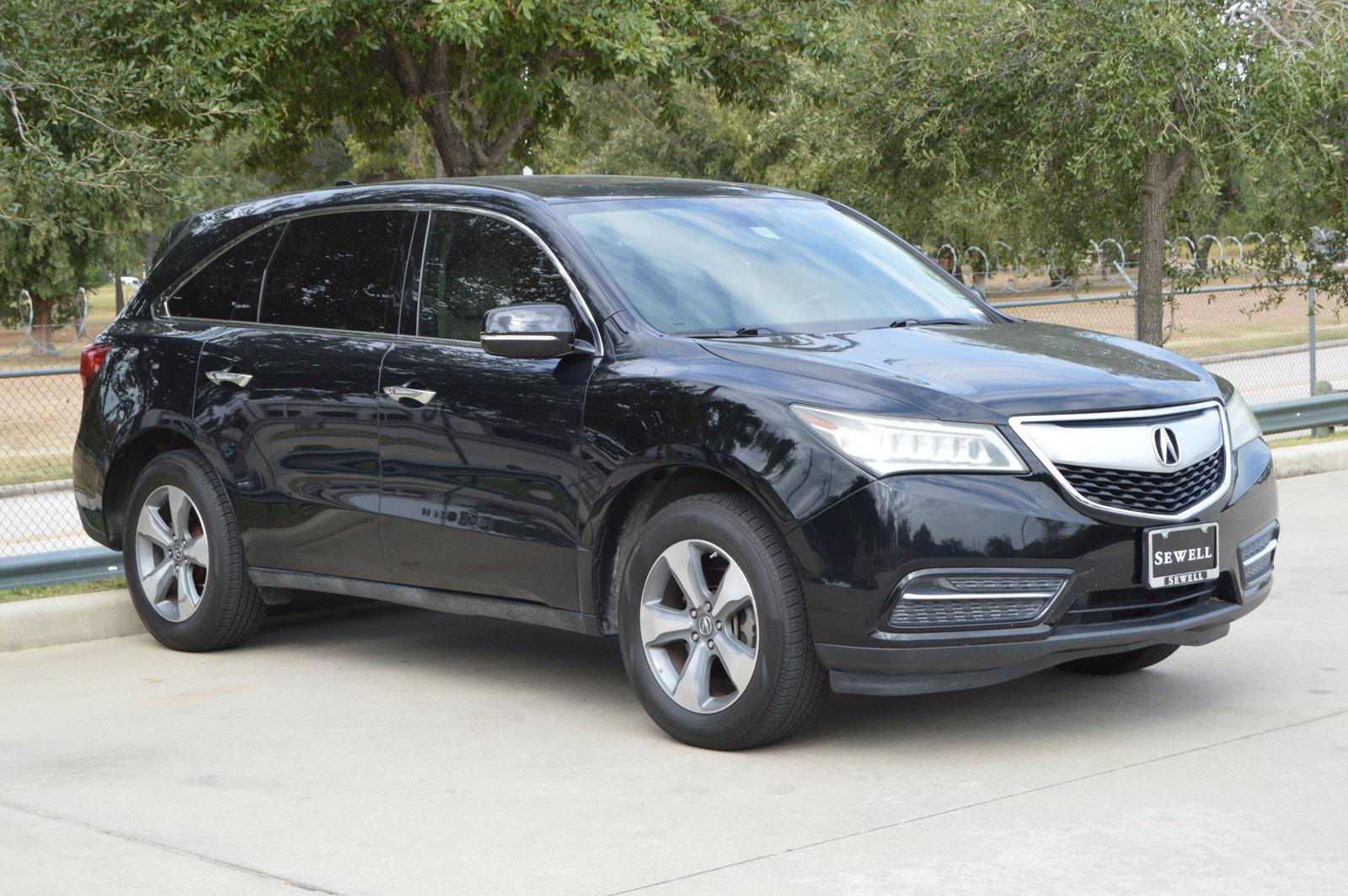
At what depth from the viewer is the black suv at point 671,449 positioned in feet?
16.8

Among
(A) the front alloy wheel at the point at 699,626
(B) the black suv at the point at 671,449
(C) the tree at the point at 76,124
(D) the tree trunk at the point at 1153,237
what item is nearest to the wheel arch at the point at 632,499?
(B) the black suv at the point at 671,449

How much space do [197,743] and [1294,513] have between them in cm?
691

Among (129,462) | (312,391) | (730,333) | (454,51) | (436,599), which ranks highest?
(454,51)

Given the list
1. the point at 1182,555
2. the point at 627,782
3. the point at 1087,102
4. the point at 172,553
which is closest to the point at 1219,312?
the point at 1087,102

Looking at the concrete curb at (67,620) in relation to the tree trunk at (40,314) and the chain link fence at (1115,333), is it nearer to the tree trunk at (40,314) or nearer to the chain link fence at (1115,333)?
the chain link fence at (1115,333)

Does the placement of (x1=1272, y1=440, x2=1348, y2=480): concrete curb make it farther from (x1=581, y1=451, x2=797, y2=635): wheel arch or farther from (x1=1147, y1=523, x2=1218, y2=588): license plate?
(x1=581, y1=451, x2=797, y2=635): wheel arch

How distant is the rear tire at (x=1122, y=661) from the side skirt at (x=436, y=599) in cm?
183

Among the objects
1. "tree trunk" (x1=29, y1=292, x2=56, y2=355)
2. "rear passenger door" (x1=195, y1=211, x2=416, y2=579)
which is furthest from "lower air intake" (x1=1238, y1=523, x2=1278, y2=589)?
"tree trunk" (x1=29, y1=292, x2=56, y2=355)

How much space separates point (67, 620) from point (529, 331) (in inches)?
126

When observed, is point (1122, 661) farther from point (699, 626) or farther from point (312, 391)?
point (312, 391)

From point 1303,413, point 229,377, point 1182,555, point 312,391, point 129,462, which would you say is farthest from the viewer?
point 1303,413

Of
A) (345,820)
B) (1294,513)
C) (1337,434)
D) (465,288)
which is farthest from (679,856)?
(1337,434)

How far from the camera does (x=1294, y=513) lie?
1036cm

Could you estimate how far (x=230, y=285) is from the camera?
24.4 ft
